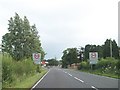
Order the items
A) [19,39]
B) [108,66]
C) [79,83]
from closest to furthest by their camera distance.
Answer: [79,83]
[108,66]
[19,39]

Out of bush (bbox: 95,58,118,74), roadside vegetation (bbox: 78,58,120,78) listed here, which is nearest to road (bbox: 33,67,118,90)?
roadside vegetation (bbox: 78,58,120,78)

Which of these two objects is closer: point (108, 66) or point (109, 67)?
point (109, 67)

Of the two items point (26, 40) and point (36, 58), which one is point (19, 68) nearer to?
point (36, 58)

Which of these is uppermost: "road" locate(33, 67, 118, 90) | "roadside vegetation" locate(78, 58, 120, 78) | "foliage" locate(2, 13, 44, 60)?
"foliage" locate(2, 13, 44, 60)

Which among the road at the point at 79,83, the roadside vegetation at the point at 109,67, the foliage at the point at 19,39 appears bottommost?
the road at the point at 79,83

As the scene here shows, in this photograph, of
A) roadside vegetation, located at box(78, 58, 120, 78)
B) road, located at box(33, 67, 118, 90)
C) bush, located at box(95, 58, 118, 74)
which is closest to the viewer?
road, located at box(33, 67, 118, 90)

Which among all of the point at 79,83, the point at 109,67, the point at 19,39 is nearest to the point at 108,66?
the point at 109,67

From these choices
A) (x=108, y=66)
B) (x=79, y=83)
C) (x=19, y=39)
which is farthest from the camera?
(x=19, y=39)

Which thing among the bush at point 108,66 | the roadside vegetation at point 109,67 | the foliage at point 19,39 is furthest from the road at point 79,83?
the foliage at point 19,39

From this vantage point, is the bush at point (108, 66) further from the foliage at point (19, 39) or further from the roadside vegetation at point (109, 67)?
the foliage at point (19, 39)

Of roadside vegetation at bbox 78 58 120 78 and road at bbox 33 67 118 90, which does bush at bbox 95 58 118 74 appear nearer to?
roadside vegetation at bbox 78 58 120 78

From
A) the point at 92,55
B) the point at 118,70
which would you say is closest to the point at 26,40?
the point at 92,55

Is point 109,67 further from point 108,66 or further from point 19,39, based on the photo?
point 19,39

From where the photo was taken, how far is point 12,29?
8938 centimetres
